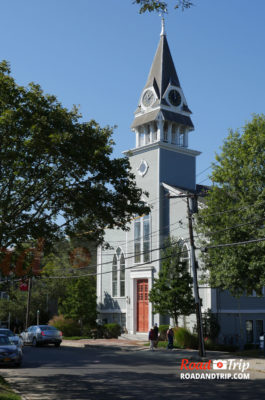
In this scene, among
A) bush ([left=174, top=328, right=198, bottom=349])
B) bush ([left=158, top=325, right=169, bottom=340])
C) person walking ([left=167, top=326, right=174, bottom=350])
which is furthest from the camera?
bush ([left=158, top=325, right=169, bottom=340])

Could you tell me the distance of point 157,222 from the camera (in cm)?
3978

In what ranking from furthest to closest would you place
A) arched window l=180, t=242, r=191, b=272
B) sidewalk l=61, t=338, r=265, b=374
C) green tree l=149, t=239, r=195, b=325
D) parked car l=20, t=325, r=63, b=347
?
1. arched window l=180, t=242, r=191, b=272
2. parked car l=20, t=325, r=63, b=347
3. green tree l=149, t=239, r=195, b=325
4. sidewalk l=61, t=338, r=265, b=374

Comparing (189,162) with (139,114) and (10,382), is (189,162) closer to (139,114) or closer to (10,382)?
(139,114)

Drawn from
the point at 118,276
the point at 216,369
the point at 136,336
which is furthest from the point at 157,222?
the point at 216,369

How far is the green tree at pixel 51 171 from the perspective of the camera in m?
16.2

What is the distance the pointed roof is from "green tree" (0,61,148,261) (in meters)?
25.7

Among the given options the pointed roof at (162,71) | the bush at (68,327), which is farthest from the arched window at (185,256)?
the bush at (68,327)

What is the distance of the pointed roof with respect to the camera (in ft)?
143

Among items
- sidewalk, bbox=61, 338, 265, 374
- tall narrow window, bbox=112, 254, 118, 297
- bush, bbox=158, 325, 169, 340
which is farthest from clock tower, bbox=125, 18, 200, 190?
sidewalk, bbox=61, 338, 265, 374

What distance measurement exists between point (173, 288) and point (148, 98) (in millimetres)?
17986

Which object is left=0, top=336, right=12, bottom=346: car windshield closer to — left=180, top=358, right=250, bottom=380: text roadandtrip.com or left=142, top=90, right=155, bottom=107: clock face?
left=180, top=358, right=250, bottom=380: text roadandtrip.com

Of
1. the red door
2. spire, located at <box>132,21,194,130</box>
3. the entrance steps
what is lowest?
the entrance steps

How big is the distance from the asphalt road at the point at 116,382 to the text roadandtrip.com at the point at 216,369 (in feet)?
1.41

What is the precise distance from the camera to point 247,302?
37.8 m
